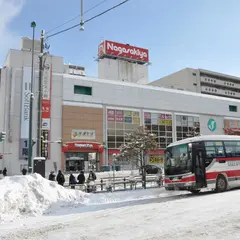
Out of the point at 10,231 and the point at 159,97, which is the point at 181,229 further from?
the point at 159,97

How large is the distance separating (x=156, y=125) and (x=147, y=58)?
1438 inches

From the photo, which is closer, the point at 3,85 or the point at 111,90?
the point at 3,85

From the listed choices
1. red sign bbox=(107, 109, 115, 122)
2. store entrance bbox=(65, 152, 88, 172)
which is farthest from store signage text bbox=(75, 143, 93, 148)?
red sign bbox=(107, 109, 115, 122)

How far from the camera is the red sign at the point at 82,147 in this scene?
47375mm

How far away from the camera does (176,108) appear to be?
60500 mm

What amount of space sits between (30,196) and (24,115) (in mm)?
34172

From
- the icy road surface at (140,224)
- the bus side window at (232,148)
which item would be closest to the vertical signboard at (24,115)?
the bus side window at (232,148)

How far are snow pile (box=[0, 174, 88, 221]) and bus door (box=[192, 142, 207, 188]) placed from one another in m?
5.84

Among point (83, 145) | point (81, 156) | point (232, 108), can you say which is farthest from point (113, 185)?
point (232, 108)

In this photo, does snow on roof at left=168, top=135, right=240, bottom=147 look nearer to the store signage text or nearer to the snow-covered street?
the snow-covered street

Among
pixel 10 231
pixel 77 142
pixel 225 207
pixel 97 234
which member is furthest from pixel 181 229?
pixel 77 142

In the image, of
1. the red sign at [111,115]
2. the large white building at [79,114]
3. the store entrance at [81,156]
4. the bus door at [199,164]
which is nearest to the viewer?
the bus door at [199,164]

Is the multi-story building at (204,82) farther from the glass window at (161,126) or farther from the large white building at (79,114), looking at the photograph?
the glass window at (161,126)

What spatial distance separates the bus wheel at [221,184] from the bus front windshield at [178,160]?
2.05m
